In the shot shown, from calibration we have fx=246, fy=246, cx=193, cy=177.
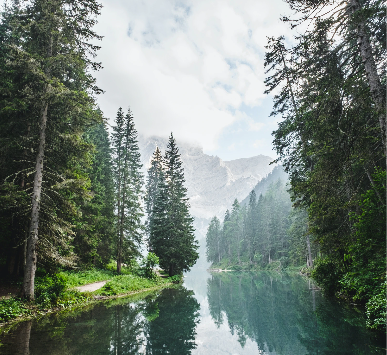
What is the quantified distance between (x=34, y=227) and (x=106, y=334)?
6633 millimetres

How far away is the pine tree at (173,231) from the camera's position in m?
30.5

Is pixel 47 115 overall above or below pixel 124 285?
above

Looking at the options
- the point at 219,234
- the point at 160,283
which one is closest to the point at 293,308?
the point at 160,283

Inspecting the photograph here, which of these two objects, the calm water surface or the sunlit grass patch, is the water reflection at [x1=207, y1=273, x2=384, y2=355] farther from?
the sunlit grass patch

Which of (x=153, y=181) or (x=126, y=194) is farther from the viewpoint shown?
(x=153, y=181)

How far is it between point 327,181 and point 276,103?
1008 centimetres

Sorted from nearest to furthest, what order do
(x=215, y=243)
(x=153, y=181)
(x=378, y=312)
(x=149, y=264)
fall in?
(x=378, y=312) → (x=149, y=264) → (x=153, y=181) → (x=215, y=243)

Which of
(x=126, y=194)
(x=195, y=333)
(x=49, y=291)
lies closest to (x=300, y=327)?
(x=195, y=333)

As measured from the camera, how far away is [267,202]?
262ft

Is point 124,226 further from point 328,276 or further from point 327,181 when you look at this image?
point 327,181

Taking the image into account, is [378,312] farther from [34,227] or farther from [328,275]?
[34,227]

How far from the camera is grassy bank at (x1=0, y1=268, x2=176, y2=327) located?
1088 centimetres

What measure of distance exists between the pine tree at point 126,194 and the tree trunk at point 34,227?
14947 millimetres

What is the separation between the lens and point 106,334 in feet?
29.6
